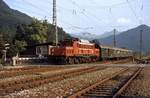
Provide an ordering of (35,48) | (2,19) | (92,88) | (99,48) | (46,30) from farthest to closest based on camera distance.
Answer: (2,19)
(46,30)
(35,48)
(99,48)
(92,88)

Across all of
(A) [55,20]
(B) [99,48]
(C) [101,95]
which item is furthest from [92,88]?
(B) [99,48]

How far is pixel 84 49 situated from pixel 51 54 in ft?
19.9

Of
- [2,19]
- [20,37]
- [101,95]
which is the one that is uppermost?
[2,19]

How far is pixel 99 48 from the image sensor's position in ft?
210

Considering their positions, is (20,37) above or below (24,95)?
above

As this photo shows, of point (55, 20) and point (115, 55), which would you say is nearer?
point (55, 20)

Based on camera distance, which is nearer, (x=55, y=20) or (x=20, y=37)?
(x=55, y=20)

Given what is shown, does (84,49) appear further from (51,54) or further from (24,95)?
(24,95)

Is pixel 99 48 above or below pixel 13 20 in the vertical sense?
below

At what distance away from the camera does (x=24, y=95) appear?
13891 millimetres

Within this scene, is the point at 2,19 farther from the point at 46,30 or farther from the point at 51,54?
the point at 51,54

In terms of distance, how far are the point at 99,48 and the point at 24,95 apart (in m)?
50.4

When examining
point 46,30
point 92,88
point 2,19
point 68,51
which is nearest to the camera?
point 92,88

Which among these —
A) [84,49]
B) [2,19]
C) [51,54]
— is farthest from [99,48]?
[2,19]
